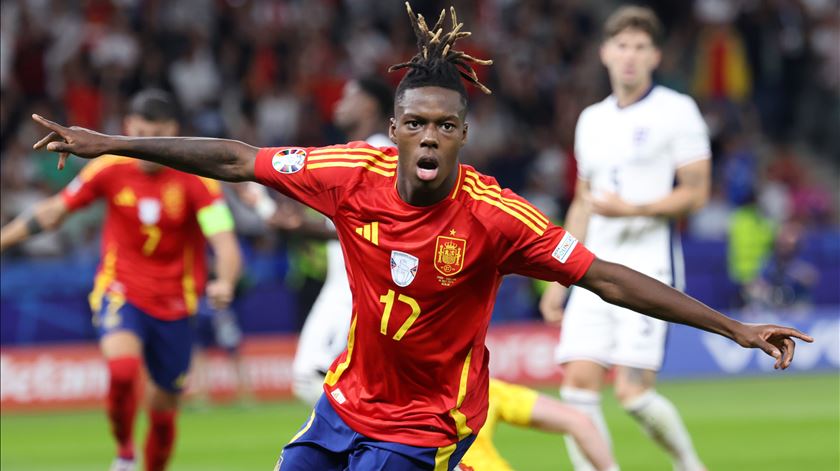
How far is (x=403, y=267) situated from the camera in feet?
17.9

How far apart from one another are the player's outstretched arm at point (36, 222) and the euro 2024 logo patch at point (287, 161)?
159 inches

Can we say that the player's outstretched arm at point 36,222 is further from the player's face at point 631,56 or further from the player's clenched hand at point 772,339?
A: the player's clenched hand at point 772,339

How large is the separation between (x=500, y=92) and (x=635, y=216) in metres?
13.9

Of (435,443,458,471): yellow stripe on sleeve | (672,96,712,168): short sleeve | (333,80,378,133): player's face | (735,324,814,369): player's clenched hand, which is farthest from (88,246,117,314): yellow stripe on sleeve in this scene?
(735,324,814,369): player's clenched hand

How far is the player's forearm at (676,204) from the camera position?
26.3 ft

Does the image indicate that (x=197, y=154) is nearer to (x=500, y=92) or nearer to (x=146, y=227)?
(x=146, y=227)

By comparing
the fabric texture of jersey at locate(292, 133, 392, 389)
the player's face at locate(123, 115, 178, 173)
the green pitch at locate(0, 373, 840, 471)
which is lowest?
the green pitch at locate(0, 373, 840, 471)

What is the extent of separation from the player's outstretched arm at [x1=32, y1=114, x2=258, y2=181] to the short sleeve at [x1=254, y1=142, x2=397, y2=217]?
3.0 inches

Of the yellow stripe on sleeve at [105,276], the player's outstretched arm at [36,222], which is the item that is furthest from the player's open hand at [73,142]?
the yellow stripe on sleeve at [105,276]

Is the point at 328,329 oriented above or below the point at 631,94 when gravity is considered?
below

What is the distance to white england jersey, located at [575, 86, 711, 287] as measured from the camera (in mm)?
8211

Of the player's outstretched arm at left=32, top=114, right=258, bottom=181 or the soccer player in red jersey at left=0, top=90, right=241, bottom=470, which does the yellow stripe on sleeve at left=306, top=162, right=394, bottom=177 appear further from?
the soccer player in red jersey at left=0, top=90, right=241, bottom=470

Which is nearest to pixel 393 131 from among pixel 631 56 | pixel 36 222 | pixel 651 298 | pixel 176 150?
pixel 176 150

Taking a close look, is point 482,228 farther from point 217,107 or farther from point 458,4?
point 458,4
